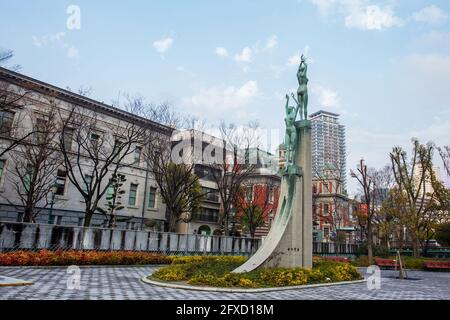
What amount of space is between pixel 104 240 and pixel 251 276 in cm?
1338

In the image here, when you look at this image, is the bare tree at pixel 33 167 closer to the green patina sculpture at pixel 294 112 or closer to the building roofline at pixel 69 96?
the building roofline at pixel 69 96

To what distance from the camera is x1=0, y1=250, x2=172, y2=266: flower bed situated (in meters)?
16.7

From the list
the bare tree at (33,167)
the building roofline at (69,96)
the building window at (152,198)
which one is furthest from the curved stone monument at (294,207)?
the building window at (152,198)

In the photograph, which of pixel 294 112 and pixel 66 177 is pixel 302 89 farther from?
pixel 66 177

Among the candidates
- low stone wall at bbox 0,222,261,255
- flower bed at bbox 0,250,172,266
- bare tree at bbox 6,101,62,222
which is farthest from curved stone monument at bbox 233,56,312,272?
bare tree at bbox 6,101,62,222

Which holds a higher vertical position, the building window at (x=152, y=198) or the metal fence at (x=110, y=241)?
the building window at (x=152, y=198)

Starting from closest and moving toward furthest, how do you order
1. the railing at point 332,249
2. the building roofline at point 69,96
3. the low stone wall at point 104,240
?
the low stone wall at point 104,240, the building roofline at point 69,96, the railing at point 332,249

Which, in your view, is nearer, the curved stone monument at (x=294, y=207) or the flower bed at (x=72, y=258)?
the curved stone monument at (x=294, y=207)

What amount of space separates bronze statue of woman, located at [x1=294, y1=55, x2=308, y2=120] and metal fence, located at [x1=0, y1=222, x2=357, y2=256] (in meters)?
14.2

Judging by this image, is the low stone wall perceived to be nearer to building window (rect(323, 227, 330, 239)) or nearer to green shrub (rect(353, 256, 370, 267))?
green shrub (rect(353, 256, 370, 267))

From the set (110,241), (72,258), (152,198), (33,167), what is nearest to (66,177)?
(33,167)

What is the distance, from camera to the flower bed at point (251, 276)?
39.8 feet

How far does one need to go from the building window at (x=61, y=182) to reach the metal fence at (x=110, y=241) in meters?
14.2
